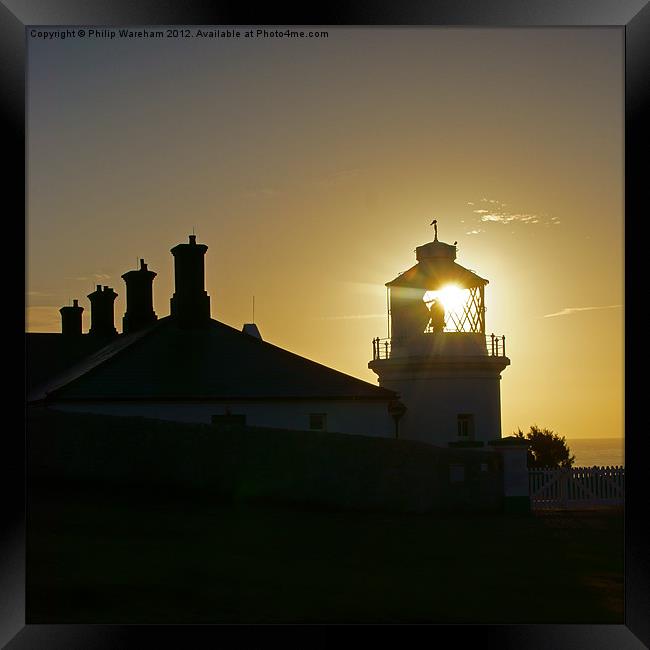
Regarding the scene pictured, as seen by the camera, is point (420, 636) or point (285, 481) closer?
point (420, 636)

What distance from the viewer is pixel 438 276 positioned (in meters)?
27.8

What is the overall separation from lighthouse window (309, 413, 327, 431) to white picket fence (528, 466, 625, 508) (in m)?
5.26

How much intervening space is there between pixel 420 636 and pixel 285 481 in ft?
43.7

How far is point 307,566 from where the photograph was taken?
14023 mm

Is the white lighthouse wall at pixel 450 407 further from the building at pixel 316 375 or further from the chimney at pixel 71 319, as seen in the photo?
the chimney at pixel 71 319

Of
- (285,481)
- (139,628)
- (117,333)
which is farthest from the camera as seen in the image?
(117,333)

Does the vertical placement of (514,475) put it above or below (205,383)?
below

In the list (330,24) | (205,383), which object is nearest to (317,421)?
(205,383)

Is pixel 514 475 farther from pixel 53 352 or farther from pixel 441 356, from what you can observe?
pixel 53 352

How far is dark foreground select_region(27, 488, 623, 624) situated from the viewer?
11297 mm

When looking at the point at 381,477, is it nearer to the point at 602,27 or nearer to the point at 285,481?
the point at 285,481

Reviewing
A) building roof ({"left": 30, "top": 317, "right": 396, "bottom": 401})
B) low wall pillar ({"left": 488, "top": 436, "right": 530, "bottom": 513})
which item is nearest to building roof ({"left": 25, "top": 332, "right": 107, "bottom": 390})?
building roof ({"left": 30, "top": 317, "right": 396, "bottom": 401})

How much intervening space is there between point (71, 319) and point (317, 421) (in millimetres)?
17363

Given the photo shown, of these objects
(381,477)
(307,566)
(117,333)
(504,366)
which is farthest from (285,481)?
(117,333)
